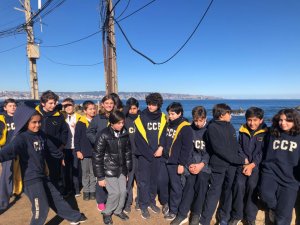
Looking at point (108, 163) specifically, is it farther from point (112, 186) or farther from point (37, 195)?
point (37, 195)

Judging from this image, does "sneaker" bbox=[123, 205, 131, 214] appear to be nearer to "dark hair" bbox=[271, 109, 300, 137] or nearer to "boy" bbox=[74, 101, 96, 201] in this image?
"boy" bbox=[74, 101, 96, 201]

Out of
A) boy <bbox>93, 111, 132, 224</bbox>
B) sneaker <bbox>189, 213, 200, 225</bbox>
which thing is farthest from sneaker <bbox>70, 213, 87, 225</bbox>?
sneaker <bbox>189, 213, 200, 225</bbox>

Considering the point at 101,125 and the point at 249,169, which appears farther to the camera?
the point at 101,125

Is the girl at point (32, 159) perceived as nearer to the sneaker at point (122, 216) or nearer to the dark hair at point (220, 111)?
the sneaker at point (122, 216)

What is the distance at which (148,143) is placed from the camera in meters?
4.14

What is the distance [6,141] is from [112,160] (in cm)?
239

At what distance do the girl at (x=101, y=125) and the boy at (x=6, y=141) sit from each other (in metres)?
1.40

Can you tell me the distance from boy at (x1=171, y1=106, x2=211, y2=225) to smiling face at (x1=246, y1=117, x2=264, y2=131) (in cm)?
65

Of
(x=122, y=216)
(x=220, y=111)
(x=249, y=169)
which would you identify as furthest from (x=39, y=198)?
(x=249, y=169)

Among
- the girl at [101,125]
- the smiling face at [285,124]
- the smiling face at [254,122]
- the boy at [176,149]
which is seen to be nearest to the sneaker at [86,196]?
the girl at [101,125]

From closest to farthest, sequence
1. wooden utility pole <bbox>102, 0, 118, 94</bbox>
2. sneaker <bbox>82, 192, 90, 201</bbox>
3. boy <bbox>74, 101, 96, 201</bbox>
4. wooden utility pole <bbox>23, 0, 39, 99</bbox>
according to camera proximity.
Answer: boy <bbox>74, 101, 96, 201</bbox> < sneaker <bbox>82, 192, 90, 201</bbox> < wooden utility pole <bbox>102, 0, 118, 94</bbox> < wooden utility pole <bbox>23, 0, 39, 99</bbox>

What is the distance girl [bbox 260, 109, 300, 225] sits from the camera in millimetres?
3166

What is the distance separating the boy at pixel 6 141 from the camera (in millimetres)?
4285

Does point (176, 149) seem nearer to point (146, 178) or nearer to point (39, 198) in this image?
point (146, 178)
